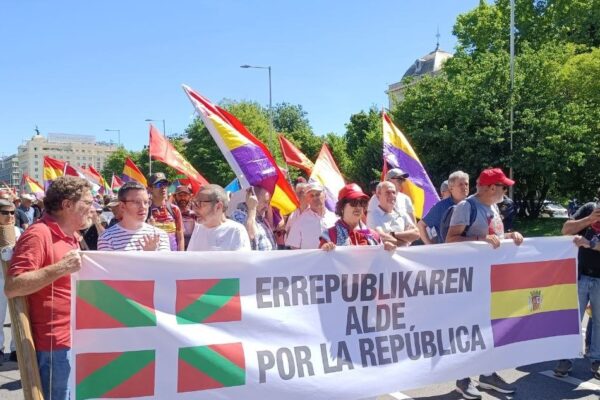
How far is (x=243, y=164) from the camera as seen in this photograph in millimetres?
5434

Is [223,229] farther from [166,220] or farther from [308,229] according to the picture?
[166,220]

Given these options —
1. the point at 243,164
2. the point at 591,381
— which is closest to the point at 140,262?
the point at 243,164

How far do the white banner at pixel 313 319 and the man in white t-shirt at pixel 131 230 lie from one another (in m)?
0.48

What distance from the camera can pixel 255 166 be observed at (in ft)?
18.0

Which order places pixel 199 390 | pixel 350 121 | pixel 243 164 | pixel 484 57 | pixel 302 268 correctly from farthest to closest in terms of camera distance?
1. pixel 350 121
2. pixel 484 57
3. pixel 243 164
4. pixel 302 268
5. pixel 199 390

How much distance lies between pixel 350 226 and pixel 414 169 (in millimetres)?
4265

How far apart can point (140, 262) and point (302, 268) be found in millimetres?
1075

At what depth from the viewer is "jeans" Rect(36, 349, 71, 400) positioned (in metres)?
2.89

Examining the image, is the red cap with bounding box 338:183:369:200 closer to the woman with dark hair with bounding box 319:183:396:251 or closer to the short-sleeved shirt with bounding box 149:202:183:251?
the woman with dark hair with bounding box 319:183:396:251

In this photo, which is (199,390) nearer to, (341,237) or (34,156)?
(341,237)

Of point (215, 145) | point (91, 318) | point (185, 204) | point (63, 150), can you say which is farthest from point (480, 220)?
point (63, 150)

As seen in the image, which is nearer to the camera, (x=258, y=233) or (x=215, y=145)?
(x=258, y=233)

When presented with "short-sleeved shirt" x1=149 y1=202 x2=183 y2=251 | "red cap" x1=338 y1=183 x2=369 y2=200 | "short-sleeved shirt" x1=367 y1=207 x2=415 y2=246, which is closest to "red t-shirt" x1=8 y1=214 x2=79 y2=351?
"red cap" x1=338 y1=183 x2=369 y2=200

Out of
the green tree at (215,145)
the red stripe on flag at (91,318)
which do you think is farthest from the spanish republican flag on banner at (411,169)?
the green tree at (215,145)
